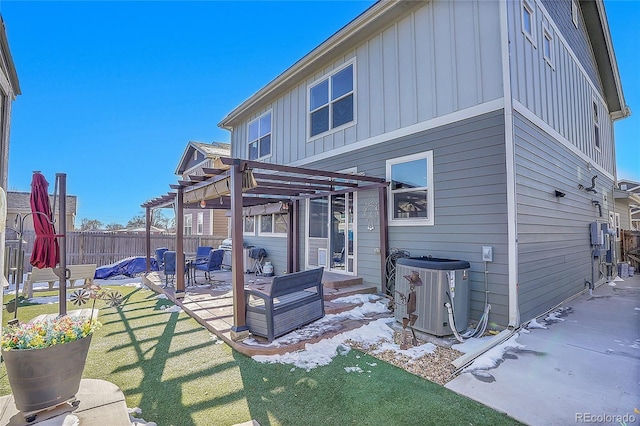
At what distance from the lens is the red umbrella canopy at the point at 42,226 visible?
3955 millimetres

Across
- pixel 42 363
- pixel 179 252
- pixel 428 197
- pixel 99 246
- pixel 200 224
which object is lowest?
pixel 42 363

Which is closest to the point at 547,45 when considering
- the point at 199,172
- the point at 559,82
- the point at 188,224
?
the point at 559,82

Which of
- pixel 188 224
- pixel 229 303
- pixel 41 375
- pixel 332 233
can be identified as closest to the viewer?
pixel 41 375

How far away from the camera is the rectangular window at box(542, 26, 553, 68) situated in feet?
19.8

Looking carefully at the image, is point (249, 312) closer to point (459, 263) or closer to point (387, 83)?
point (459, 263)

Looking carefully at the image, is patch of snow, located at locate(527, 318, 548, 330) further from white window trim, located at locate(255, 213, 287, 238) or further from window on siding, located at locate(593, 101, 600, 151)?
window on siding, located at locate(593, 101, 600, 151)

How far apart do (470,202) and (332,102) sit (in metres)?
4.31

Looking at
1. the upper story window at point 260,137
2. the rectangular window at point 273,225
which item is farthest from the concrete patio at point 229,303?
the upper story window at point 260,137

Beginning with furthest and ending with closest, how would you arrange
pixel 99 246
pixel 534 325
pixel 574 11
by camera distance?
pixel 99 246 → pixel 574 11 → pixel 534 325

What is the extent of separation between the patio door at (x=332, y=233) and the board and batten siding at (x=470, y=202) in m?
1.34

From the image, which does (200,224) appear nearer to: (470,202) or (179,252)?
(179,252)

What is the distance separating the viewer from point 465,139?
16.1 feet

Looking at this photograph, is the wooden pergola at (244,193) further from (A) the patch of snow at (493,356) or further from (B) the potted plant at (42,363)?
(A) the patch of snow at (493,356)

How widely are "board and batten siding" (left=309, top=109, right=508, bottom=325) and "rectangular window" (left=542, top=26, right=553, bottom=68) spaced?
288 centimetres
